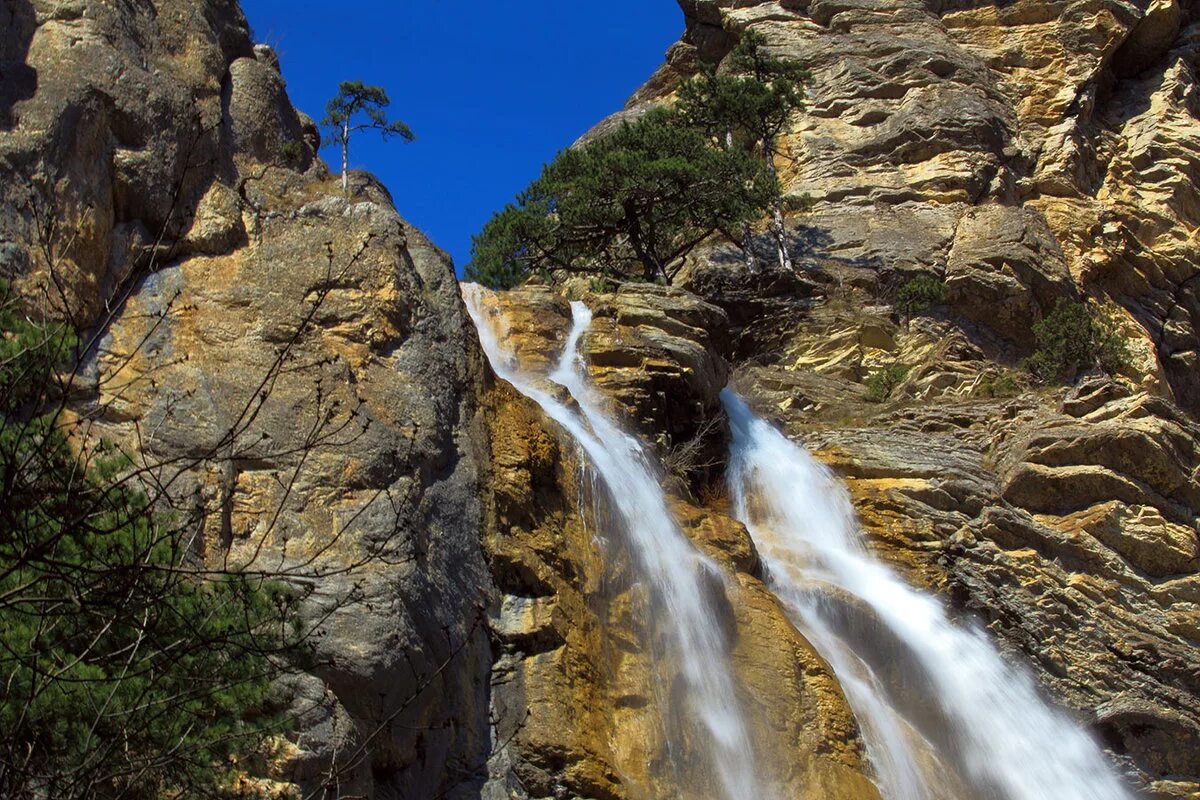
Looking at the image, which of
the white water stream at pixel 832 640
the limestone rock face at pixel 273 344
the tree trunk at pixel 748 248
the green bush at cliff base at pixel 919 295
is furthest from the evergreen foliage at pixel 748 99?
the limestone rock face at pixel 273 344

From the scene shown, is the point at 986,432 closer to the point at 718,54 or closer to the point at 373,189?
the point at 373,189

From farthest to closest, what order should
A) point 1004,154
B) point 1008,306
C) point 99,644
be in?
point 1004,154 < point 1008,306 < point 99,644

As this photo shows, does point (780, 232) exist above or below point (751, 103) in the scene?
below

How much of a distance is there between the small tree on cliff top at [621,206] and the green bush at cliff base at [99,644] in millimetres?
18634

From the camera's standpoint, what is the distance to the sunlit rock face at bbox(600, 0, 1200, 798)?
705 inches

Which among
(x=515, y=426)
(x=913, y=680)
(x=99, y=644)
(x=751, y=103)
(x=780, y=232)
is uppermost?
(x=751, y=103)

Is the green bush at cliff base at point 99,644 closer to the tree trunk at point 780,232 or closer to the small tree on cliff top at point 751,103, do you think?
the tree trunk at point 780,232

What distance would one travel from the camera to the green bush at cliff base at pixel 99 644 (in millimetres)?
6078

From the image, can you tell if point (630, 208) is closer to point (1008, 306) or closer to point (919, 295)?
point (919, 295)

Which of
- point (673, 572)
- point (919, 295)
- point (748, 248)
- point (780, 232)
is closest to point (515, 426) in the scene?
point (673, 572)

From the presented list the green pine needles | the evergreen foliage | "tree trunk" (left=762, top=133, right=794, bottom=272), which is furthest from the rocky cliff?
the evergreen foliage

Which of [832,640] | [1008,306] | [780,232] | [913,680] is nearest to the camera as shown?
[832,640]

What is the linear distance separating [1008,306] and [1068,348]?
1.80 meters

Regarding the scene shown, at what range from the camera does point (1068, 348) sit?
83.3ft
